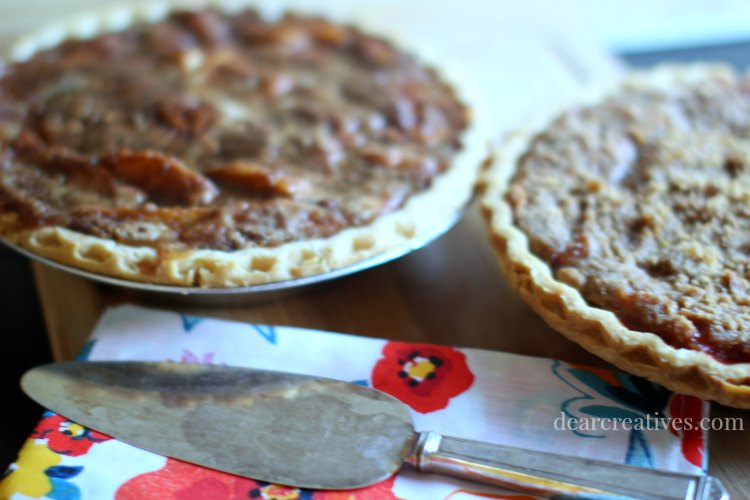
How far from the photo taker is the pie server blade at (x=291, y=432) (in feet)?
3.25

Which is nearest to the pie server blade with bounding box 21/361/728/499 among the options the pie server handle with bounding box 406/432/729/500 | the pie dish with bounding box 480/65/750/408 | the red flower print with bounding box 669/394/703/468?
the pie server handle with bounding box 406/432/729/500

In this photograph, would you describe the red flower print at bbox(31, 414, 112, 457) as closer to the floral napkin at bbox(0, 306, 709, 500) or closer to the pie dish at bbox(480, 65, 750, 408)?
the floral napkin at bbox(0, 306, 709, 500)

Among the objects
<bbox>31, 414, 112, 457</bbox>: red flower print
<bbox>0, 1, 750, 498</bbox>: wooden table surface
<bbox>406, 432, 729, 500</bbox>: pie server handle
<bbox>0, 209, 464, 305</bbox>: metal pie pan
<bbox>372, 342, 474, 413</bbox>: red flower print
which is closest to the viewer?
<bbox>406, 432, 729, 500</bbox>: pie server handle

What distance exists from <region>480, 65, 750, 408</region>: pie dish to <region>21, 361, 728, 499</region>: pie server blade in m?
0.24

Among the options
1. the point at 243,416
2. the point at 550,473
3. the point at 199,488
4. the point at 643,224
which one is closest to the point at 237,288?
the point at 243,416

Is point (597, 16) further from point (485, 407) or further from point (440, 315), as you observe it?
point (485, 407)

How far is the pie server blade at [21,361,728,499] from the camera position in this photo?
0.99m

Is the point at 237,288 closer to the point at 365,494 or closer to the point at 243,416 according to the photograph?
the point at 243,416

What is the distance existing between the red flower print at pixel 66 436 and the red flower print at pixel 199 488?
10 cm

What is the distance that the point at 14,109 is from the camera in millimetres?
1727

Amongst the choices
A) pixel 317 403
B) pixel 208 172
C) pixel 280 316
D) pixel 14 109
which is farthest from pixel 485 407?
pixel 14 109

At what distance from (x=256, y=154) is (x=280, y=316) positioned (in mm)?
375

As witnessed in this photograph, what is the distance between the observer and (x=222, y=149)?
1.60m

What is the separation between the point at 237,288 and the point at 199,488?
38 centimetres
